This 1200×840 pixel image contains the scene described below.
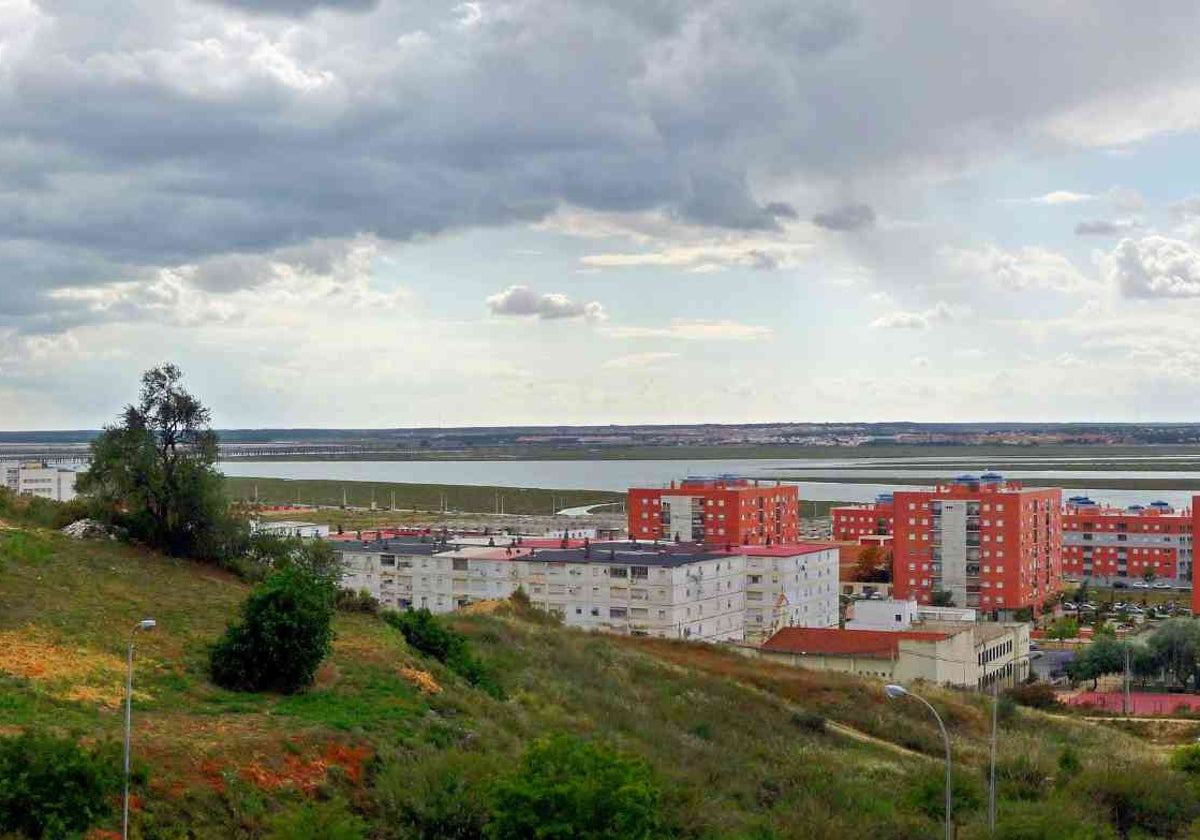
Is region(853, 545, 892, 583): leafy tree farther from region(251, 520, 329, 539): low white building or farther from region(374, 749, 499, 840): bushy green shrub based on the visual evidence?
region(374, 749, 499, 840): bushy green shrub

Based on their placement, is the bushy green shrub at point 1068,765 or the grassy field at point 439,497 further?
the grassy field at point 439,497

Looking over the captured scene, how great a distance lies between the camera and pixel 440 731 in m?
23.7

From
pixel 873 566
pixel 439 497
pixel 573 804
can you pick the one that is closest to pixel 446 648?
pixel 573 804

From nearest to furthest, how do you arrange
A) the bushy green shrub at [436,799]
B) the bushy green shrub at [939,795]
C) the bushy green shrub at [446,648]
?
the bushy green shrub at [436,799] → the bushy green shrub at [939,795] → the bushy green shrub at [446,648]

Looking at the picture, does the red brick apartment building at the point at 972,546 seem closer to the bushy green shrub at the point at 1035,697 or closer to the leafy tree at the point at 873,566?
the leafy tree at the point at 873,566

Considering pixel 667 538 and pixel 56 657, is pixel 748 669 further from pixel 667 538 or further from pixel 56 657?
pixel 667 538

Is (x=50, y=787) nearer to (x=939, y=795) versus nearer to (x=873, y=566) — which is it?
(x=939, y=795)

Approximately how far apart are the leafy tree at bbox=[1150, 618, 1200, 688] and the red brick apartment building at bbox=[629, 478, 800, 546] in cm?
3678

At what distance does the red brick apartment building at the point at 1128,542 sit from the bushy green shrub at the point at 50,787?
96341 millimetres

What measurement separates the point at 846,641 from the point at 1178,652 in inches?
610

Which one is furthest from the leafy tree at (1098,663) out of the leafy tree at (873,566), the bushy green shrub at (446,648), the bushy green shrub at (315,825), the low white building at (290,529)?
the bushy green shrub at (315,825)

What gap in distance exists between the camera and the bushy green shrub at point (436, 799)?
19.7 meters

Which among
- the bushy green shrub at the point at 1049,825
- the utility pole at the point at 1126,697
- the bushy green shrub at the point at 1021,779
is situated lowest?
the utility pole at the point at 1126,697

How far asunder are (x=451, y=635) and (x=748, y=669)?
14.7m
